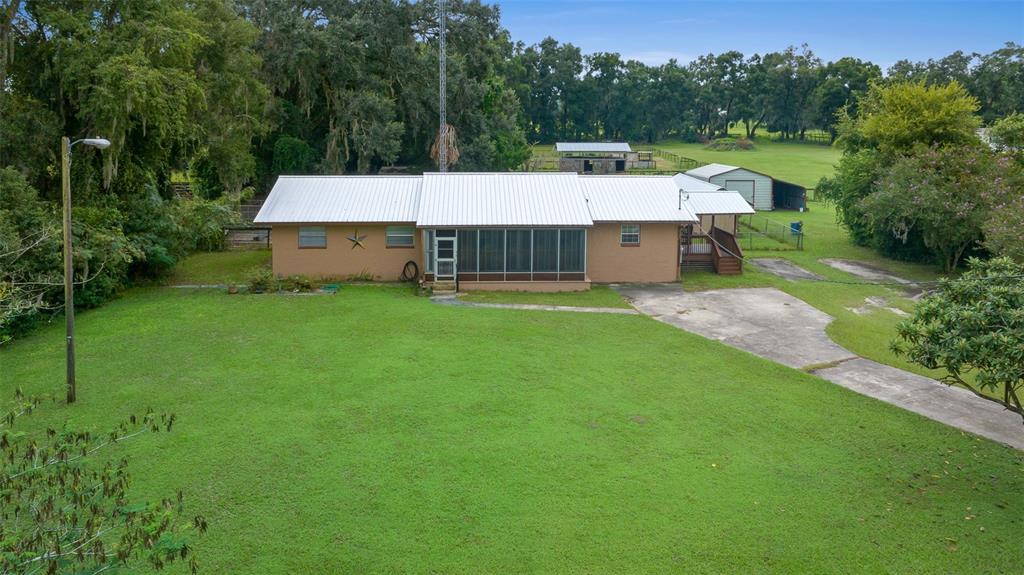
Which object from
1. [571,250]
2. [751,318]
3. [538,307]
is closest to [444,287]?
[538,307]

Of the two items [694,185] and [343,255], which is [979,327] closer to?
[343,255]

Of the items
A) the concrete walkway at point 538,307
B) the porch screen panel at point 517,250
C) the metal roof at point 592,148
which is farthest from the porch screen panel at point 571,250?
the metal roof at point 592,148

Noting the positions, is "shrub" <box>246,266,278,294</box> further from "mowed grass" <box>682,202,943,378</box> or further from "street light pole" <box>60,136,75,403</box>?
"mowed grass" <box>682,202,943,378</box>

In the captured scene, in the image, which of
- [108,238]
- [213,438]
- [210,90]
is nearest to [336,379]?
[213,438]

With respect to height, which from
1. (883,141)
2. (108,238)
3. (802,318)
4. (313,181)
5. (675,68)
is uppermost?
(675,68)

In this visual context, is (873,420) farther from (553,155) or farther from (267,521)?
(553,155)

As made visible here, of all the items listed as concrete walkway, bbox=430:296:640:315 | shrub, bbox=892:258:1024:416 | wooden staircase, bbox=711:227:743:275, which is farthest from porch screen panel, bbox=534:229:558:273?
shrub, bbox=892:258:1024:416
